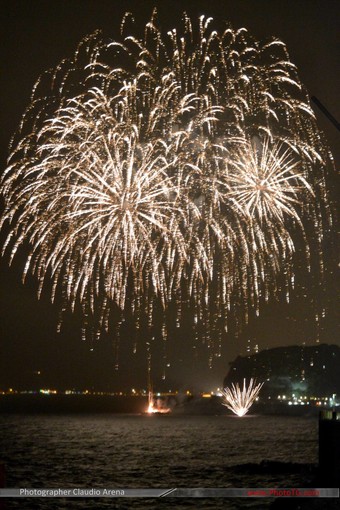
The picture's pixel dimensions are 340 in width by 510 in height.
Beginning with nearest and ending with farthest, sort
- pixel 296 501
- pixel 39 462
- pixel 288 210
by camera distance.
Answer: pixel 296 501
pixel 288 210
pixel 39 462

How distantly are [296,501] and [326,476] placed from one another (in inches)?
109

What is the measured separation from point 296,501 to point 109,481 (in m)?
25.2

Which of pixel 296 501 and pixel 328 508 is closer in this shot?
pixel 328 508

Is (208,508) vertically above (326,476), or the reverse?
(326,476)

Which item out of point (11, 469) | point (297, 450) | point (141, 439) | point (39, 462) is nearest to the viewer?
point (11, 469)

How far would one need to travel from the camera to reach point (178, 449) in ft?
273

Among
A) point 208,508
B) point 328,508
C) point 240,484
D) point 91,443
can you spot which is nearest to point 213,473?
point 240,484

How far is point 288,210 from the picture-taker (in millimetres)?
37562

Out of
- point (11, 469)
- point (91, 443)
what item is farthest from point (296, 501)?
point (91, 443)

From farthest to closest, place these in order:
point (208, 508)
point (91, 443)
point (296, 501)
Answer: point (91, 443), point (208, 508), point (296, 501)

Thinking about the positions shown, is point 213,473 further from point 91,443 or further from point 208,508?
point 91,443

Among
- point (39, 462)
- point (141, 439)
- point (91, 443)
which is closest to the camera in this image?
point (39, 462)

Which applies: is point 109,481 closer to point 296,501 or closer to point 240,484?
point 240,484

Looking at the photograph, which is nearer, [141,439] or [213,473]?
[213,473]
